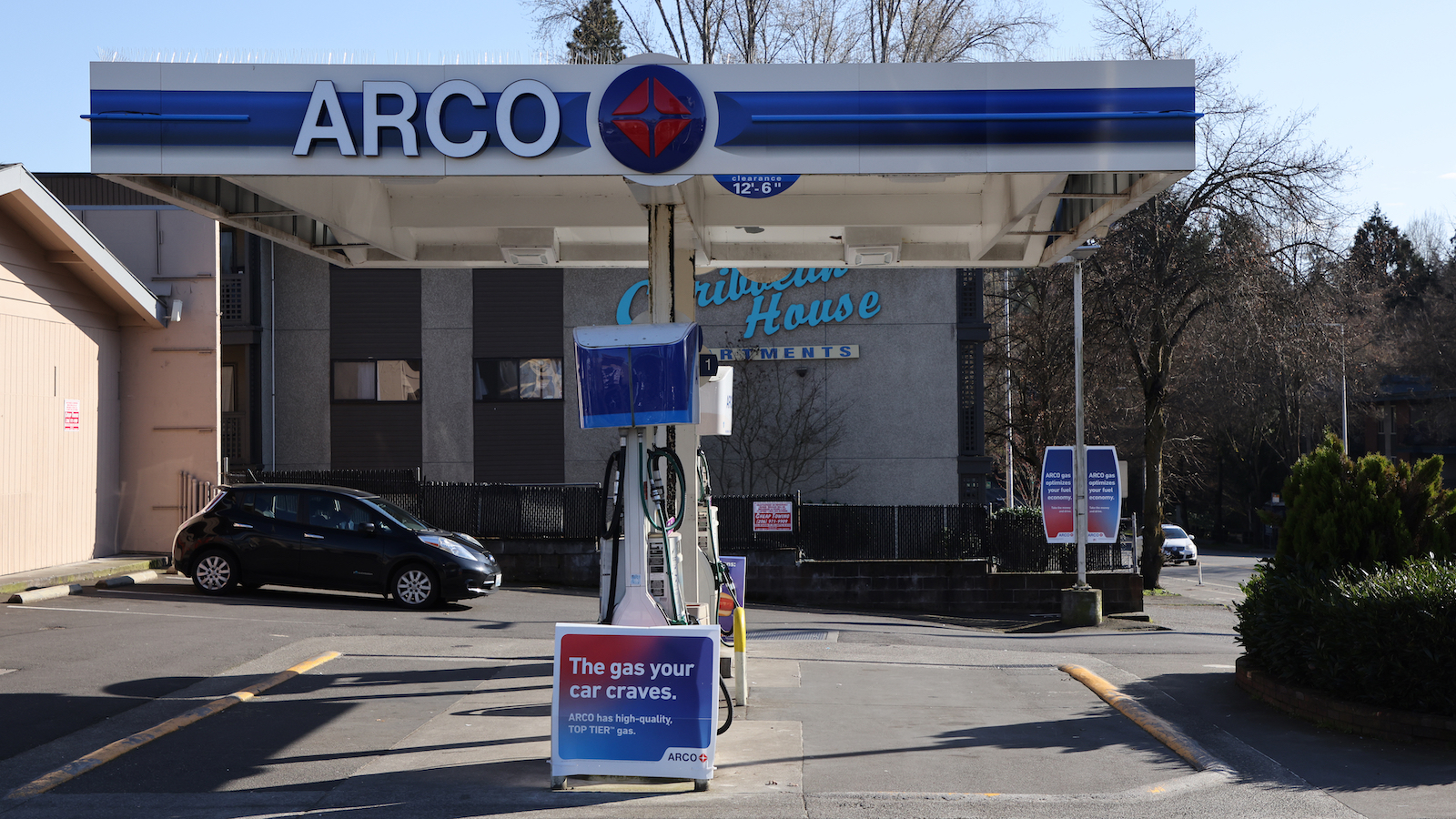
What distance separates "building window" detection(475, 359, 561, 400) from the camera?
29.4 meters

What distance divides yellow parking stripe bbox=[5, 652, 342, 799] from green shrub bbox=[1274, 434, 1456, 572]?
8.92 metres

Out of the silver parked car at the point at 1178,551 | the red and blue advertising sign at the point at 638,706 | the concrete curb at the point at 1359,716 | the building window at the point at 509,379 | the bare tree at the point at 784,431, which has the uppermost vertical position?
the building window at the point at 509,379

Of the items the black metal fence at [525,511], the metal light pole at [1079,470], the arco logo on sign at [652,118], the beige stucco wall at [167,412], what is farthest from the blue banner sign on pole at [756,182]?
the beige stucco wall at [167,412]

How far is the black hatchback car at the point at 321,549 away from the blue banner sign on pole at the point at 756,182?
32.1 feet

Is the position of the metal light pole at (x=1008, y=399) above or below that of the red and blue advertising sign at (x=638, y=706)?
above

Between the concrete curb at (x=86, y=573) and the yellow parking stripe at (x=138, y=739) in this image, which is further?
the concrete curb at (x=86, y=573)

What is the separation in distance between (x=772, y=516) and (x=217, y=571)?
9.94 m

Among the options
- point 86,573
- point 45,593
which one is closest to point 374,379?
point 86,573

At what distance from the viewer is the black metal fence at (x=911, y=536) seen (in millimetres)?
22484

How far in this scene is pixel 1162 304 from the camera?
26.2 m

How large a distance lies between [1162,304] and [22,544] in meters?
22.5

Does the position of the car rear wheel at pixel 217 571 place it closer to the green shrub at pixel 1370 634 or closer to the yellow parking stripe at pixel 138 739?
the yellow parking stripe at pixel 138 739

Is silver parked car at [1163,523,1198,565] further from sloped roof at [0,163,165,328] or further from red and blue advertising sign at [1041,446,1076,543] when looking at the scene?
sloped roof at [0,163,165,328]

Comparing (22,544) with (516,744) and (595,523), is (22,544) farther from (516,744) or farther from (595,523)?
(516,744)
